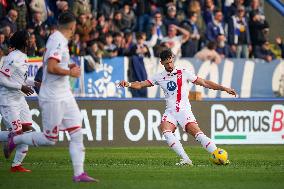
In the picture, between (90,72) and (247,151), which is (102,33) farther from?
(247,151)

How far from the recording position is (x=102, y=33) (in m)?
27.3

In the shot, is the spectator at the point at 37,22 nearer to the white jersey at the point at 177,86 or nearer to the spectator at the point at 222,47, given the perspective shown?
the spectator at the point at 222,47

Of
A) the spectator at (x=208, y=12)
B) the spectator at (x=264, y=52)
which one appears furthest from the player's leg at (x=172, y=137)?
the spectator at (x=208, y=12)

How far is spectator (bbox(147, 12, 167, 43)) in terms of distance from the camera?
27922mm

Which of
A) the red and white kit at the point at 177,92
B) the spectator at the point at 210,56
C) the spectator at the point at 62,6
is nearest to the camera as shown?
the red and white kit at the point at 177,92

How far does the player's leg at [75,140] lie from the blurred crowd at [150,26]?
11.7 m

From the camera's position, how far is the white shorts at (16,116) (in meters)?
16.6

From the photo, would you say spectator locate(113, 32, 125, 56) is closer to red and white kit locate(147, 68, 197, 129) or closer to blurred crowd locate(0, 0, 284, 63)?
blurred crowd locate(0, 0, 284, 63)

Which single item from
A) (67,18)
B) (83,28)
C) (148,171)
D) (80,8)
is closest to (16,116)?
(148,171)

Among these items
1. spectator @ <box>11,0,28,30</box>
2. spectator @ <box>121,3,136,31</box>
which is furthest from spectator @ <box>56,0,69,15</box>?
spectator @ <box>121,3,136,31</box>

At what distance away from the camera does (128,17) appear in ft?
92.3

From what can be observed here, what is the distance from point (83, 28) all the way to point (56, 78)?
13.3 metres

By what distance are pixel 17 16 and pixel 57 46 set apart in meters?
13.0

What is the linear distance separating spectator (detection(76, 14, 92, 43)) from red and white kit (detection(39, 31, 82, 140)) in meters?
13.1
